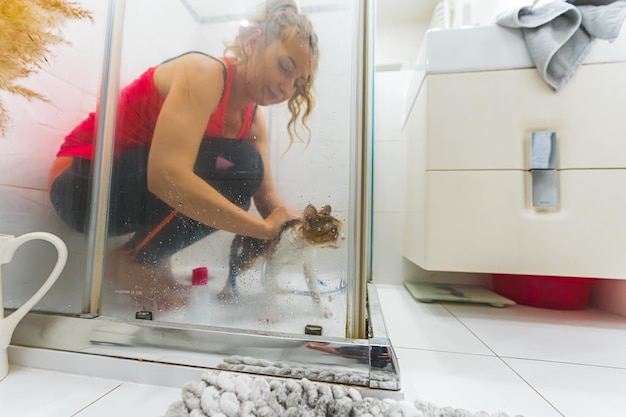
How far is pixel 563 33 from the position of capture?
2.24 feet

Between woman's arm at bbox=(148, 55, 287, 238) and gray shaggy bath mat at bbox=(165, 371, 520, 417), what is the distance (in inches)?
8.7

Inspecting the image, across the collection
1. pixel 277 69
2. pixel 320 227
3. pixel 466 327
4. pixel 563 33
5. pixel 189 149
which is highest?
pixel 563 33

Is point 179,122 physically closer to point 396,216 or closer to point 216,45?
point 216,45

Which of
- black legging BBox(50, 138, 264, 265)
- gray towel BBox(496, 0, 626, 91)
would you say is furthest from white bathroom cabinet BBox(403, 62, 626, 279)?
black legging BBox(50, 138, 264, 265)

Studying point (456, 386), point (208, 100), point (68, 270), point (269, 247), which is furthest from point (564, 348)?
point (68, 270)

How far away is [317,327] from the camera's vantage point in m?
0.46

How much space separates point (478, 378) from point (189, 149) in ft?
1.89

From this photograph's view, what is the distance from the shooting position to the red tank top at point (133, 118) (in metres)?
0.54

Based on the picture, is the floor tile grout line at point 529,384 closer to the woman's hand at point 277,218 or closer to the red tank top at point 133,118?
the woman's hand at point 277,218

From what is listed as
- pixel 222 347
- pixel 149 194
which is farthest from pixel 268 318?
pixel 149 194

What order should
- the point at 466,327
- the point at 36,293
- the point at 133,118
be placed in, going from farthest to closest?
the point at 466,327, the point at 133,118, the point at 36,293

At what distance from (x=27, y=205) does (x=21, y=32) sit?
0.31 metres

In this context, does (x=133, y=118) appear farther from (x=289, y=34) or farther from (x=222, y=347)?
(x=222, y=347)

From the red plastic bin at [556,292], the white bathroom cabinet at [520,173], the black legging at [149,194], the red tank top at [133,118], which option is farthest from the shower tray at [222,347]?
the red plastic bin at [556,292]
